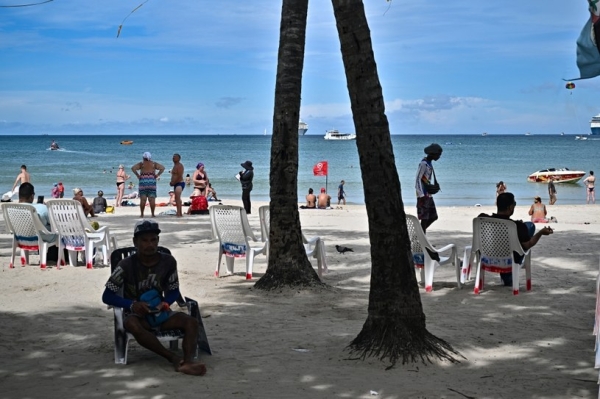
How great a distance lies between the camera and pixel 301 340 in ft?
22.1

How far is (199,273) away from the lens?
35.1 ft

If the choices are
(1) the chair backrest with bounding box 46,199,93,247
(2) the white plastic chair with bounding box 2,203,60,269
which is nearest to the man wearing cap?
(1) the chair backrest with bounding box 46,199,93,247

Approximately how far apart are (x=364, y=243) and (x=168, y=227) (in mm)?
4458

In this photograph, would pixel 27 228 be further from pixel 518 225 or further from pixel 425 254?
pixel 518 225

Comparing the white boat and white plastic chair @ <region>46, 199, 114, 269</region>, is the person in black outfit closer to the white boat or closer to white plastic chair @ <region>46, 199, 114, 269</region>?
white plastic chair @ <region>46, 199, 114, 269</region>

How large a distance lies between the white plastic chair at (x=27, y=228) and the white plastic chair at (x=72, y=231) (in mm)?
147

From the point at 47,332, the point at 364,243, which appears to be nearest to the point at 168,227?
the point at 364,243

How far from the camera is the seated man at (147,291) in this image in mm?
5849

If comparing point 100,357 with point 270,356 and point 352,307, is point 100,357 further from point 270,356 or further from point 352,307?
point 352,307

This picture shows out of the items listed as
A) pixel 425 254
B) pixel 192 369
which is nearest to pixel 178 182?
pixel 425 254

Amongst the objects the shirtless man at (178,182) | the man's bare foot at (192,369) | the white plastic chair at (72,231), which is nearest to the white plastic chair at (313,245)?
the white plastic chair at (72,231)

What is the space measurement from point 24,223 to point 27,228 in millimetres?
76

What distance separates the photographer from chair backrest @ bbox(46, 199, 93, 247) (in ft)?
35.3

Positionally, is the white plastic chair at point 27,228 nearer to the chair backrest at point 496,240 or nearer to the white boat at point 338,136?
the chair backrest at point 496,240
